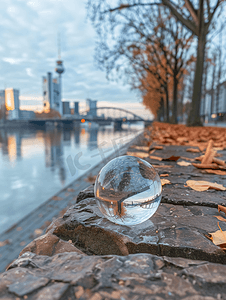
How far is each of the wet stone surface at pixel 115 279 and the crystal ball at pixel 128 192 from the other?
25 centimetres

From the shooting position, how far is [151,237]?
3.39 ft

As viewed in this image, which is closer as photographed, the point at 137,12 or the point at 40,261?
the point at 40,261

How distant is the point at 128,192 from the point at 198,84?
879cm

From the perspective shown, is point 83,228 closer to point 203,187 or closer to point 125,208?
point 125,208

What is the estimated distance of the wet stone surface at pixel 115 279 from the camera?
0.65m

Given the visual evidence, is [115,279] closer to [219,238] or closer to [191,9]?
[219,238]

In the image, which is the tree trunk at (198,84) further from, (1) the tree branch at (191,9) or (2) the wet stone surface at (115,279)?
(2) the wet stone surface at (115,279)

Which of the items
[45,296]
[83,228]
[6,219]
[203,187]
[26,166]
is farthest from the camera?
[26,166]

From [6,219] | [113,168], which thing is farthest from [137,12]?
[113,168]

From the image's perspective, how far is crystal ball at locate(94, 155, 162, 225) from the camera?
1.07 metres

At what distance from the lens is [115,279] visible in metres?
0.71

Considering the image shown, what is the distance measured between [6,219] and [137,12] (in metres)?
12.7

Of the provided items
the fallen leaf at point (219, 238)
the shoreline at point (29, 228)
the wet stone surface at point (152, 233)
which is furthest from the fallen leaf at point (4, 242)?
the fallen leaf at point (219, 238)

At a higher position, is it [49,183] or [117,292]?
[117,292]
